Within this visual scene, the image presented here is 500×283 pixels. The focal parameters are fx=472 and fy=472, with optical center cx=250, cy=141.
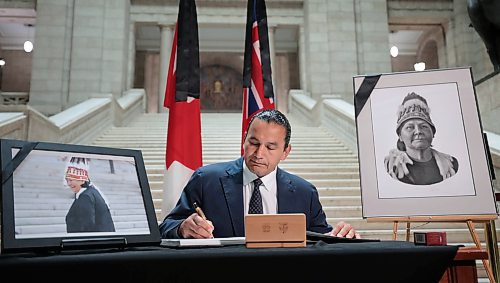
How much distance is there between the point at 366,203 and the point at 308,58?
13546mm

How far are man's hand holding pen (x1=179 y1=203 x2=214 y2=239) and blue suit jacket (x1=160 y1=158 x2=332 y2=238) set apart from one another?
311 millimetres

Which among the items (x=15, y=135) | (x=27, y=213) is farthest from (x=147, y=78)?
(x=27, y=213)

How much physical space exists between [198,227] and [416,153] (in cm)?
184

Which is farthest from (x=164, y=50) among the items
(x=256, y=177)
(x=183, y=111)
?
(x=256, y=177)

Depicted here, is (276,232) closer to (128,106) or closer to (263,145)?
(263,145)

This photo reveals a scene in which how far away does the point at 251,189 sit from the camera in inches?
98.7

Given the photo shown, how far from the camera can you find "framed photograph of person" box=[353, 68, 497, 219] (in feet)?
10.0

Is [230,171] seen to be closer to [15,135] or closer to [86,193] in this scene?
[86,193]

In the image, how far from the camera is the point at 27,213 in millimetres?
1412

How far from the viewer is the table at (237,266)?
1.17m

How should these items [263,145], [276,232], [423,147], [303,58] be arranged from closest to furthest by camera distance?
[276,232] < [263,145] < [423,147] < [303,58]

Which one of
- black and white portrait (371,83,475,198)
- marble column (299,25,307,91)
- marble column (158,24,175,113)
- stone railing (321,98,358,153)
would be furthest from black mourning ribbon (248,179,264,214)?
marble column (299,25,307,91)

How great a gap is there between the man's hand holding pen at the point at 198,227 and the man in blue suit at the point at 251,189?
9.3 inches

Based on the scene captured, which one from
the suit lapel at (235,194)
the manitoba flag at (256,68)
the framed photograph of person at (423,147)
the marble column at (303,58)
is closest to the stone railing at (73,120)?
the manitoba flag at (256,68)
